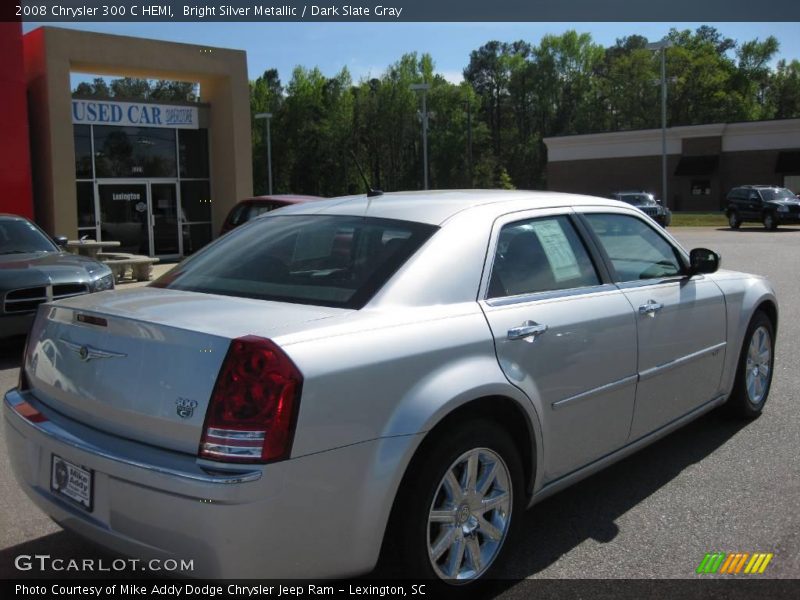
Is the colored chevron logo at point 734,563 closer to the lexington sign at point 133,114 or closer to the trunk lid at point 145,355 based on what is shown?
the trunk lid at point 145,355

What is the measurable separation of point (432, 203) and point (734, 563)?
2.13 metres

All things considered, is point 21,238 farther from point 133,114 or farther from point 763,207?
point 763,207

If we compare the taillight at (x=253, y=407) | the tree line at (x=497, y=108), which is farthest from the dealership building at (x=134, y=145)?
the tree line at (x=497, y=108)

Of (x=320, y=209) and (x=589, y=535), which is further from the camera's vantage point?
(x=320, y=209)

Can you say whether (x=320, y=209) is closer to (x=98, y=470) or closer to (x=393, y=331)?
(x=393, y=331)

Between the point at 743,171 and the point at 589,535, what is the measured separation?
5690 centimetres

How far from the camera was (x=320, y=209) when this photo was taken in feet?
13.6

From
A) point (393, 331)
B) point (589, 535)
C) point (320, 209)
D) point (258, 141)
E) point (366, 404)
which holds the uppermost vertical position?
point (258, 141)

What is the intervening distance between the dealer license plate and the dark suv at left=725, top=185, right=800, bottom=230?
33.9 m

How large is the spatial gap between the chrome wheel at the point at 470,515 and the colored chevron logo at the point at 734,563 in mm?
944

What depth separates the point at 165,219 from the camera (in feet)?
74.8

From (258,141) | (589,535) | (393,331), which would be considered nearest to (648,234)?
(589,535)

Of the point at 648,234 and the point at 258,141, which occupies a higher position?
the point at 258,141

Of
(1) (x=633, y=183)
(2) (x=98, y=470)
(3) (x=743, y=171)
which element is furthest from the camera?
(1) (x=633, y=183)
